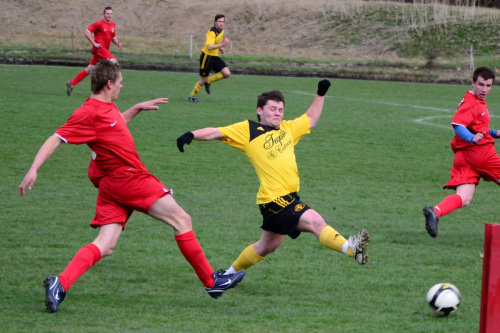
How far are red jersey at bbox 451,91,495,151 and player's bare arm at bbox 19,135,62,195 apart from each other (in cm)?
432

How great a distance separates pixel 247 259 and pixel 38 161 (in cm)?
190

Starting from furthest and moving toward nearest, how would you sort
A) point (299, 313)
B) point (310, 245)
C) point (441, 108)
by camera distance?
point (441, 108), point (310, 245), point (299, 313)

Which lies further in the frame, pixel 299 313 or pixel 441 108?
pixel 441 108

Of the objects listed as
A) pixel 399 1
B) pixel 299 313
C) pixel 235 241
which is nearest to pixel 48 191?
pixel 235 241

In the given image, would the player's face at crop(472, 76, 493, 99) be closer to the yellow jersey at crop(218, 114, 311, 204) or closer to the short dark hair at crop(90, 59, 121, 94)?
the yellow jersey at crop(218, 114, 311, 204)

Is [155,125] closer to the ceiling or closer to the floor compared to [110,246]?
closer to the floor

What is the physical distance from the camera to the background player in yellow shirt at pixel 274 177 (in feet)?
19.0

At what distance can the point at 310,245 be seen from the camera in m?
7.52

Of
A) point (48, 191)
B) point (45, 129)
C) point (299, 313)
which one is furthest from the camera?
point (45, 129)

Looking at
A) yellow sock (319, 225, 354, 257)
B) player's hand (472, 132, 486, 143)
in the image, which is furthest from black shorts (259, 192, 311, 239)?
player's hand (472, 132, 486, 143)

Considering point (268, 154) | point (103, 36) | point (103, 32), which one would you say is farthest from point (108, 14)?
point (268, 154)

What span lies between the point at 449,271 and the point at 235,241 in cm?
209

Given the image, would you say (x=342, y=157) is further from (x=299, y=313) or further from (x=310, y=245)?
(x=299, y=313)

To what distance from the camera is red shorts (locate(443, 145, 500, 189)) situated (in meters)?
7.91
